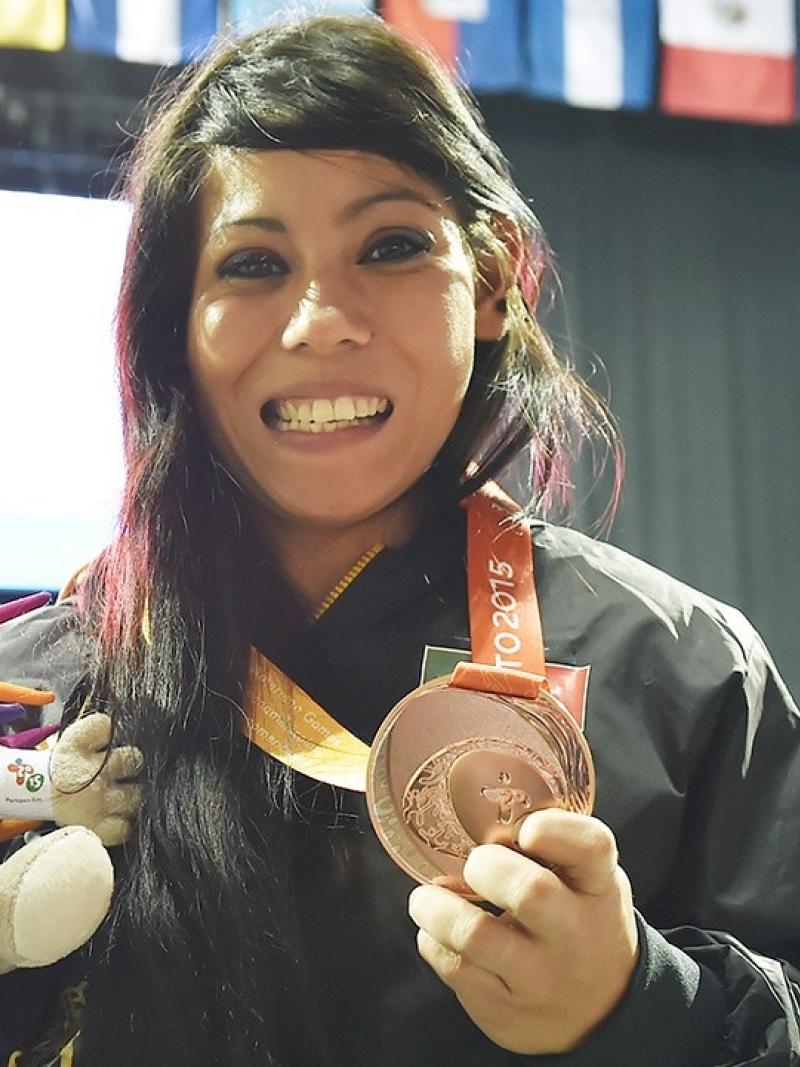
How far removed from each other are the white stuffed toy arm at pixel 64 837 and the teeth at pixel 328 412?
29 cm

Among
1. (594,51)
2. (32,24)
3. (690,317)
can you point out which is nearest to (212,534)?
(32,24)

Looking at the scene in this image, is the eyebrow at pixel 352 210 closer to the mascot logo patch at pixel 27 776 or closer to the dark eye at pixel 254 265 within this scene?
the dark eye at pixel 254 265

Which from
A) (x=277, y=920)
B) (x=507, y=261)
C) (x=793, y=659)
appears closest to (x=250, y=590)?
(x=277, y=920)

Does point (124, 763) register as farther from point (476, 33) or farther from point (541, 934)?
point (476, 33)

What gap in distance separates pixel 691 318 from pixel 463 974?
2973mm

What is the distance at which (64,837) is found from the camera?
0.87m

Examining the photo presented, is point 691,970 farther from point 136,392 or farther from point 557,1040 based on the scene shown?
point 136,392

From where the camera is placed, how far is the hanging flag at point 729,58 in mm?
3055

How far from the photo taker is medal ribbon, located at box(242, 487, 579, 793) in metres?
0.99

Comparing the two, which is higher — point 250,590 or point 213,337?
point 213,337

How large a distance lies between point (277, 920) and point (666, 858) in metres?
0.30

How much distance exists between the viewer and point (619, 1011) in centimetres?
82

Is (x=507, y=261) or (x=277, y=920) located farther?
(x=507, y=261)

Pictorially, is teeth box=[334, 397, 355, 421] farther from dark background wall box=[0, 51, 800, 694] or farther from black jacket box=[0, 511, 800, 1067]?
dark background wall box=[0, 51, 800, 694]
